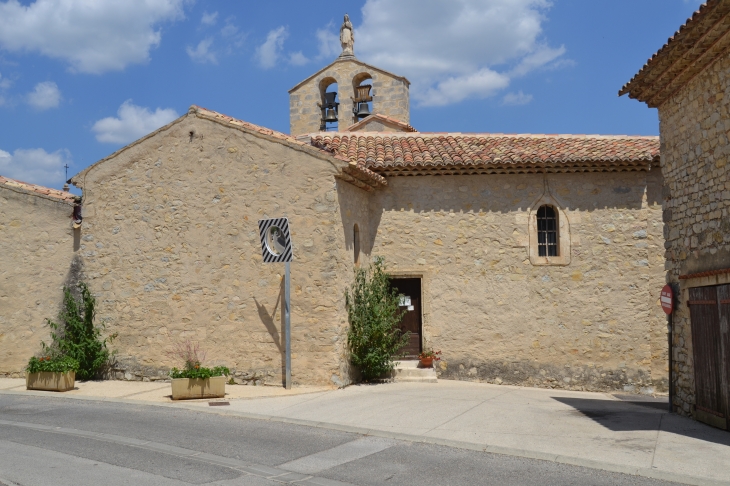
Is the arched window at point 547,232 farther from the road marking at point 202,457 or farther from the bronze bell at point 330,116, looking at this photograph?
the road marking at point 202,457

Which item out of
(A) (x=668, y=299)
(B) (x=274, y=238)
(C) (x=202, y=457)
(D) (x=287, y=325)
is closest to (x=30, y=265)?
(B) (x=274, y=238)

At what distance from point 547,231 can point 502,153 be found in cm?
202

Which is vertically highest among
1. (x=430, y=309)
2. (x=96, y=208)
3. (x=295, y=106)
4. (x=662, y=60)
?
(x=295, y=106)

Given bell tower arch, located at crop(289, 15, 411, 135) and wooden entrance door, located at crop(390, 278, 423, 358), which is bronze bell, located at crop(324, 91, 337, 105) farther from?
wooden entrance door, located at crop(390, 278, 423, 358)

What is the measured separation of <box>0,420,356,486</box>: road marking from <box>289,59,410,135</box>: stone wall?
1301 cm

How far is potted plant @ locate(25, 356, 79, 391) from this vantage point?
13.1 metres

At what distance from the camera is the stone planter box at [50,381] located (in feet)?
43.1

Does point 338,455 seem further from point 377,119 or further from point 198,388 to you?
point 377,119

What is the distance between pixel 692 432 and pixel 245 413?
648cm

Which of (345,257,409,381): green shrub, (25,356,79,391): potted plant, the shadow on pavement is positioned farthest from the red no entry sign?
(25,356,79,391): potted plant

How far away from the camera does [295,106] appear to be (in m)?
21.8

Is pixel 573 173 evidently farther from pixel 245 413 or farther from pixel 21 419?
pixel 21 419

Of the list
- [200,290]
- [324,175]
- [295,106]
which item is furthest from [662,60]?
[295,106]

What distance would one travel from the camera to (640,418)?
419 inches
